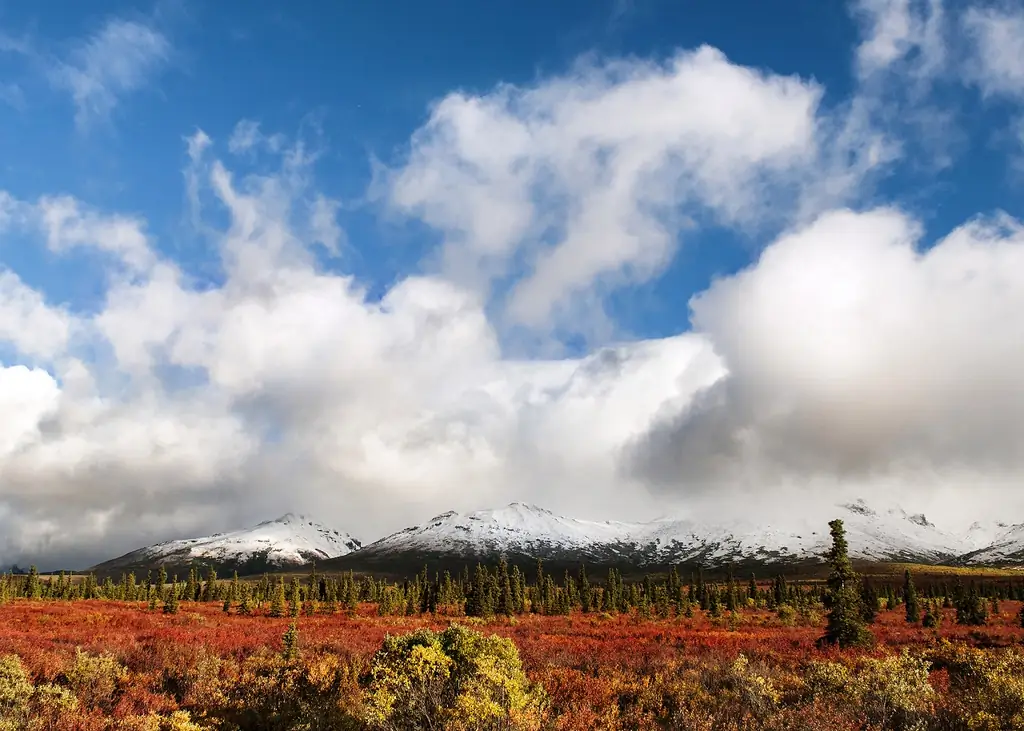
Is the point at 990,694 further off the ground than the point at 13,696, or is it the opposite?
the point at 13,696

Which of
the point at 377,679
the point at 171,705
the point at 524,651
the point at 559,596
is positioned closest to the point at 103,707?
the point at 171,705

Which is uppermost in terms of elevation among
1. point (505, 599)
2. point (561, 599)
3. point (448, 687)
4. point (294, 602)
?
point (448, 687)

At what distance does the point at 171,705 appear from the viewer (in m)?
13.3

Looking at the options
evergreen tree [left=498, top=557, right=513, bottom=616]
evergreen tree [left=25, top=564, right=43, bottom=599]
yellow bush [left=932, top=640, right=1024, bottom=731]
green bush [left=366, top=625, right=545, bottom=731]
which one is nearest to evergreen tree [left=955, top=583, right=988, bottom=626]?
evergreen tree [left=498, top=557, right=513, bottom=616]

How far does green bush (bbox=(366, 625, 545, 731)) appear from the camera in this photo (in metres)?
9.98

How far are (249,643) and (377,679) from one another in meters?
16.5

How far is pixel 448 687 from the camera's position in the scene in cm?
1094

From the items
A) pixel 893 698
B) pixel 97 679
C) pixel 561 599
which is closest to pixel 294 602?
pixel 561 599

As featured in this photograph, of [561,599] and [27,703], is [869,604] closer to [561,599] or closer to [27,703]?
[561,599]

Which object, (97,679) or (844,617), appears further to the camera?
(844,617)

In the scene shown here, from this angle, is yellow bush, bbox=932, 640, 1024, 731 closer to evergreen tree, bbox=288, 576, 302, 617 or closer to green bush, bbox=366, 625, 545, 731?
green bush, bbox=366, 625, 545, 731

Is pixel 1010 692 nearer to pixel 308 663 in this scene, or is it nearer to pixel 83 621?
pixel 308 663

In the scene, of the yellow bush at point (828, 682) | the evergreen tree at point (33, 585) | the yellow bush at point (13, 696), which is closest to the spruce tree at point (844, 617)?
the yellow bush at point (828, 682)

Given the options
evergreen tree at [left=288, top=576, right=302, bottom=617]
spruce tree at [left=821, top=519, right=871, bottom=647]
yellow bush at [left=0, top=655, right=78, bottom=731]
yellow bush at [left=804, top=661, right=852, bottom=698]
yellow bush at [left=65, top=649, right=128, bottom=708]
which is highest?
yellow bush at [left=0, top=655, right=78, bottom=731]
